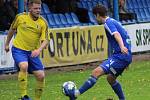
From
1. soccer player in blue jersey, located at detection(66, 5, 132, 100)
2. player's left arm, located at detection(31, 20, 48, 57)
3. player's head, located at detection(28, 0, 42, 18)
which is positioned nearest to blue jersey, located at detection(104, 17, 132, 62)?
soccer player in blue jersey, located at detection(66, 5, 132, 100)

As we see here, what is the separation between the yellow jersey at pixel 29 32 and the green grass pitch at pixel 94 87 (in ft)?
5.33

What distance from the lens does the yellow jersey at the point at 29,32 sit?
10.9m

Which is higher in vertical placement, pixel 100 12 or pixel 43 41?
pixel 100 12

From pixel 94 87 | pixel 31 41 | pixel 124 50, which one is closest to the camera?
pixel 124 50

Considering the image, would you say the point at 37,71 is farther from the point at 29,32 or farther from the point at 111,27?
the point at 111,27

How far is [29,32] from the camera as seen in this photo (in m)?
10.9

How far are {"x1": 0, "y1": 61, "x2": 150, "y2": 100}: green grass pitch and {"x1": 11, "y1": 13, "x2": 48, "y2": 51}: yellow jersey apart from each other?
1.62 m

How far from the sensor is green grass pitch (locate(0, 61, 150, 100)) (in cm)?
1229

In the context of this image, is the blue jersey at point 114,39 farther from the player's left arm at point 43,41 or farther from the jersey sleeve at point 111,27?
the player's left arm at point 43,41

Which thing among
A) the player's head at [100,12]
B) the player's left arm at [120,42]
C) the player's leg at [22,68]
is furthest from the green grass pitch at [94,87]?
the player's head at [100,12]

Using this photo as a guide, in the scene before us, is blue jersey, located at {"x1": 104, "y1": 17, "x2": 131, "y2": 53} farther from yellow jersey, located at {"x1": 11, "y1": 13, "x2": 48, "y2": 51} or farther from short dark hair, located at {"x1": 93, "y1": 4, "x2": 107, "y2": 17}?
yellow jersey, located at {"x1": 11, "y1": 13, "x2": 48, "y2": 51}

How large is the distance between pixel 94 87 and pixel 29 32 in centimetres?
335

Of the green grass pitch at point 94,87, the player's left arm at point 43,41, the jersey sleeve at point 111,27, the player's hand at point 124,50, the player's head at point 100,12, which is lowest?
the green grass pitch at point 94,87

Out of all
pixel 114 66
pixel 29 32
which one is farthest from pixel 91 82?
pixel 29 32
